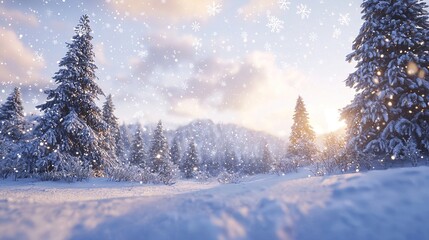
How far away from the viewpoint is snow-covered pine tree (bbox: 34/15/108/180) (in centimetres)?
1188

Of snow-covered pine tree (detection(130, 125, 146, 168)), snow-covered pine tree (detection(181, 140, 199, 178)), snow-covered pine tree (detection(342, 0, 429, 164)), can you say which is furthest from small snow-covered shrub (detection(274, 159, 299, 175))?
snow-covered pine tree (detection(181, 140, 199, 178))

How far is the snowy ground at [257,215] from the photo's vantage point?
1853 mm

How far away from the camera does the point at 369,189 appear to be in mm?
2344

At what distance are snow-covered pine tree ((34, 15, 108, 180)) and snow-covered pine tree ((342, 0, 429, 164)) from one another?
470 inches

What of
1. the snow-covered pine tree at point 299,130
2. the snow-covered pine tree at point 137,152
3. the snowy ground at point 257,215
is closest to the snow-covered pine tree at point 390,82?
the snowy ground at point 257,215

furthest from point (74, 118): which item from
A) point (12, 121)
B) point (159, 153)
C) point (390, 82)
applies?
point (159, 153)

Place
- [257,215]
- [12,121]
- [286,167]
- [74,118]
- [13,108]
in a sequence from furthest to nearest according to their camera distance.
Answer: [13,108], [12,121], [286,167], [74,118], [257,215]

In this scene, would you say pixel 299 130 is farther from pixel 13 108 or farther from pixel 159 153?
pixel 13 108

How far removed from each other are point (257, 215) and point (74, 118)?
12.9 meters

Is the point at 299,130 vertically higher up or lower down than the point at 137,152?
higher up

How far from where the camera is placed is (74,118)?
1281 cm

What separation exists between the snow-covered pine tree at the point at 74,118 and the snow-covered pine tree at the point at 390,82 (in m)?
11.9

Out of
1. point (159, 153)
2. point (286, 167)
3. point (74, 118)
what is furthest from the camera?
point (159, 153)

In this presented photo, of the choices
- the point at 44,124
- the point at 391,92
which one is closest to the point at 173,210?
the point at 391,92
